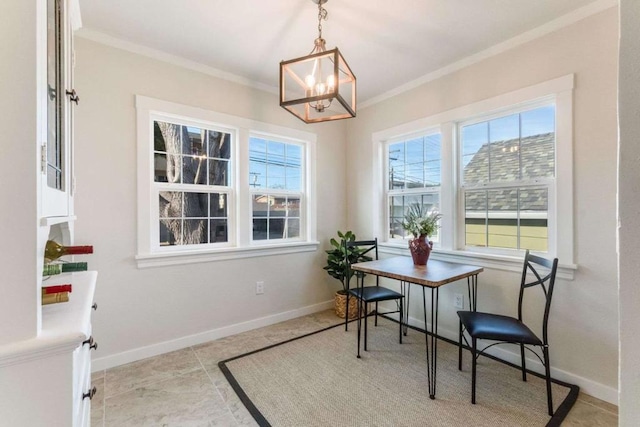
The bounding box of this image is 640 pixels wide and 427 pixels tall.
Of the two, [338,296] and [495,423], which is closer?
[495,423]

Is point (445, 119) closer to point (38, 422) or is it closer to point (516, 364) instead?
point (516, 364)

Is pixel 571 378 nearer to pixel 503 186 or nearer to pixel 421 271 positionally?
pixel 421 271

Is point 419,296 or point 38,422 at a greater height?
point 38,422

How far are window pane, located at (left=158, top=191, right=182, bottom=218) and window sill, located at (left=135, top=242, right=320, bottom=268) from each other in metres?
0.36

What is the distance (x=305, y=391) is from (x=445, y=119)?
262cm

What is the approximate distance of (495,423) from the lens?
1646 millimetres

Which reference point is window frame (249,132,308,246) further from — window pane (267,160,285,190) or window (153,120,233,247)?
window (153,120,233,247)

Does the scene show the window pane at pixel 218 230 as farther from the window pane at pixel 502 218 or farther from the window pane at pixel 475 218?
the window pane at pixel 502 218

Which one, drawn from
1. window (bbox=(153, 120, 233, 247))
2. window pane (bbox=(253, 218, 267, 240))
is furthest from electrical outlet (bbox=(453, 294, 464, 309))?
window (bbox=(153, 120, 233, 247))

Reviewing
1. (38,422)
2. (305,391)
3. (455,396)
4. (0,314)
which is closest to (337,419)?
(305,391)

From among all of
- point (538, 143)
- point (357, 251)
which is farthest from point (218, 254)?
point (538, 143)

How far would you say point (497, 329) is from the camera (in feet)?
5.99

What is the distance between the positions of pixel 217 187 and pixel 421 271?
2067mm

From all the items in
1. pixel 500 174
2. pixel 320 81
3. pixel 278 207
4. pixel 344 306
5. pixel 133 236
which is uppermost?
pixel 320 81
